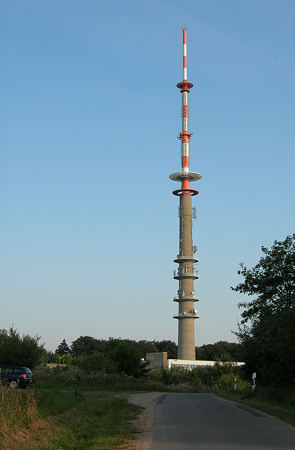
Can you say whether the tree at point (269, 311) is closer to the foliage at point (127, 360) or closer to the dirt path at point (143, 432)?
the dirt path at point (143, 432)

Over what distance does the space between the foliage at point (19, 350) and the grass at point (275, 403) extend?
23.7 meters

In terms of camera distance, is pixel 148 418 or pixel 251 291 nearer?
pixel 148 418

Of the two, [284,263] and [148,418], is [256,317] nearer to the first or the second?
[284,263]

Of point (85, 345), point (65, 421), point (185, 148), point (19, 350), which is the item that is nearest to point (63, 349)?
point (85, 345)

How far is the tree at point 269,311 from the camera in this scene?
28781 mm

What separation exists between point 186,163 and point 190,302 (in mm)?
25461

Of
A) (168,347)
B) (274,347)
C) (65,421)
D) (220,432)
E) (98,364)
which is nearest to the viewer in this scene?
(220,432)

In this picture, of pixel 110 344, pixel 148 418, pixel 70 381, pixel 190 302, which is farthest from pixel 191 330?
pixel 148 418

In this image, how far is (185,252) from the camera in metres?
99.4

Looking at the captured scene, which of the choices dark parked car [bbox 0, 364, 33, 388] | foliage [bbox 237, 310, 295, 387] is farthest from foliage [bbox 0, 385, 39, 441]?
dark parked car [bbox 0, 364, 33, 388]

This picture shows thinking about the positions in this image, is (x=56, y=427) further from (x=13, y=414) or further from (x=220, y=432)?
(x=220, y=432)

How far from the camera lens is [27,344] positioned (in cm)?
5025

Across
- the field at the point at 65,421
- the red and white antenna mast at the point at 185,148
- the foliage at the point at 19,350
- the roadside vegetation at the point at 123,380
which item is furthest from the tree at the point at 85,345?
the field at the point at 65,421

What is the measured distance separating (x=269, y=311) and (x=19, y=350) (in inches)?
994
